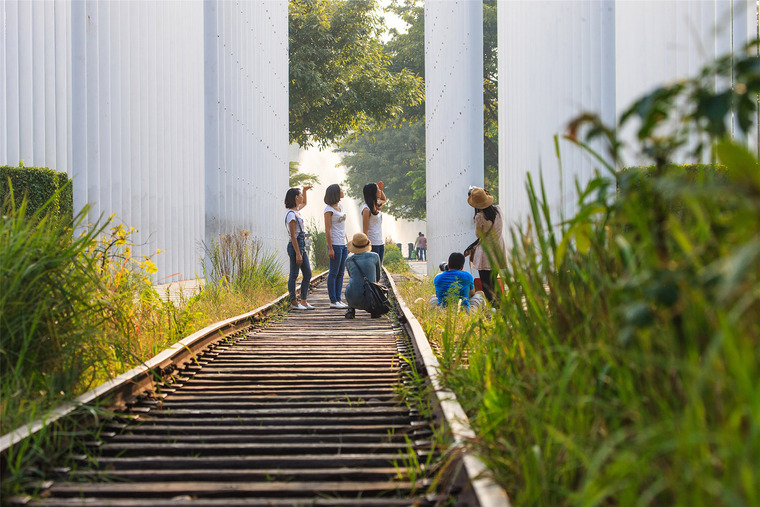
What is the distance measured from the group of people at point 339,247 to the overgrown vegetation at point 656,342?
6071mm

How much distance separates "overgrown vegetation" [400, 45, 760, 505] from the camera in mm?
1511

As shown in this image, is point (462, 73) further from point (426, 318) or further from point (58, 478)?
point (58, 478)

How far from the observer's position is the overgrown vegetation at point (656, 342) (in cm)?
151

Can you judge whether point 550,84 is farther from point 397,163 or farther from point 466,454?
point 397,163

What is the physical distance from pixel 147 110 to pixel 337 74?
16573 millimetres

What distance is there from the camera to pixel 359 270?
8953 millimetres

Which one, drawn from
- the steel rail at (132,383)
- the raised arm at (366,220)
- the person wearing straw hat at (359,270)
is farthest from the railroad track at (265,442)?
the raised arm at (366,220)

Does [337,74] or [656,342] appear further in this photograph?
[337,74]

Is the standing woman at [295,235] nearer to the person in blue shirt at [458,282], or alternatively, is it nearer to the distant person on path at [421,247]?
the person in blue shirt at [458,282]

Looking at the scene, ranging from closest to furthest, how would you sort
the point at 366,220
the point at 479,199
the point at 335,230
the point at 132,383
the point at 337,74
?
the point at 132,383 → the point at 479,199 → the point at 335,230 → the point at 366,220 → the point at 337,74

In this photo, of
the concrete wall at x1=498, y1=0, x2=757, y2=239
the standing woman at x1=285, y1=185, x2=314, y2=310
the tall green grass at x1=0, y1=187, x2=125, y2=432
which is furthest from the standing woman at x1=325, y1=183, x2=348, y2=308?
the tall green grass at x1=0, y1=187, x2=125, y2=432

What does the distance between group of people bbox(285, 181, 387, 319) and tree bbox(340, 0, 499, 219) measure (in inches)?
826

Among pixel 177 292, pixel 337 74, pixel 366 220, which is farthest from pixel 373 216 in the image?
pixel 337 74

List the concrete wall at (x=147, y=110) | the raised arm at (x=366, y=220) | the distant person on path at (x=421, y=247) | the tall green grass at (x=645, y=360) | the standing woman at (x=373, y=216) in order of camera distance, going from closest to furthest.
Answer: the tall green grass at (x=645, y=360)
the raised arm at (x=366, y=220)
the standing woman at (x=373, y=216)
the concrete wall at (x=147, y=110)
the distant person on path at (x=421, y=247)
